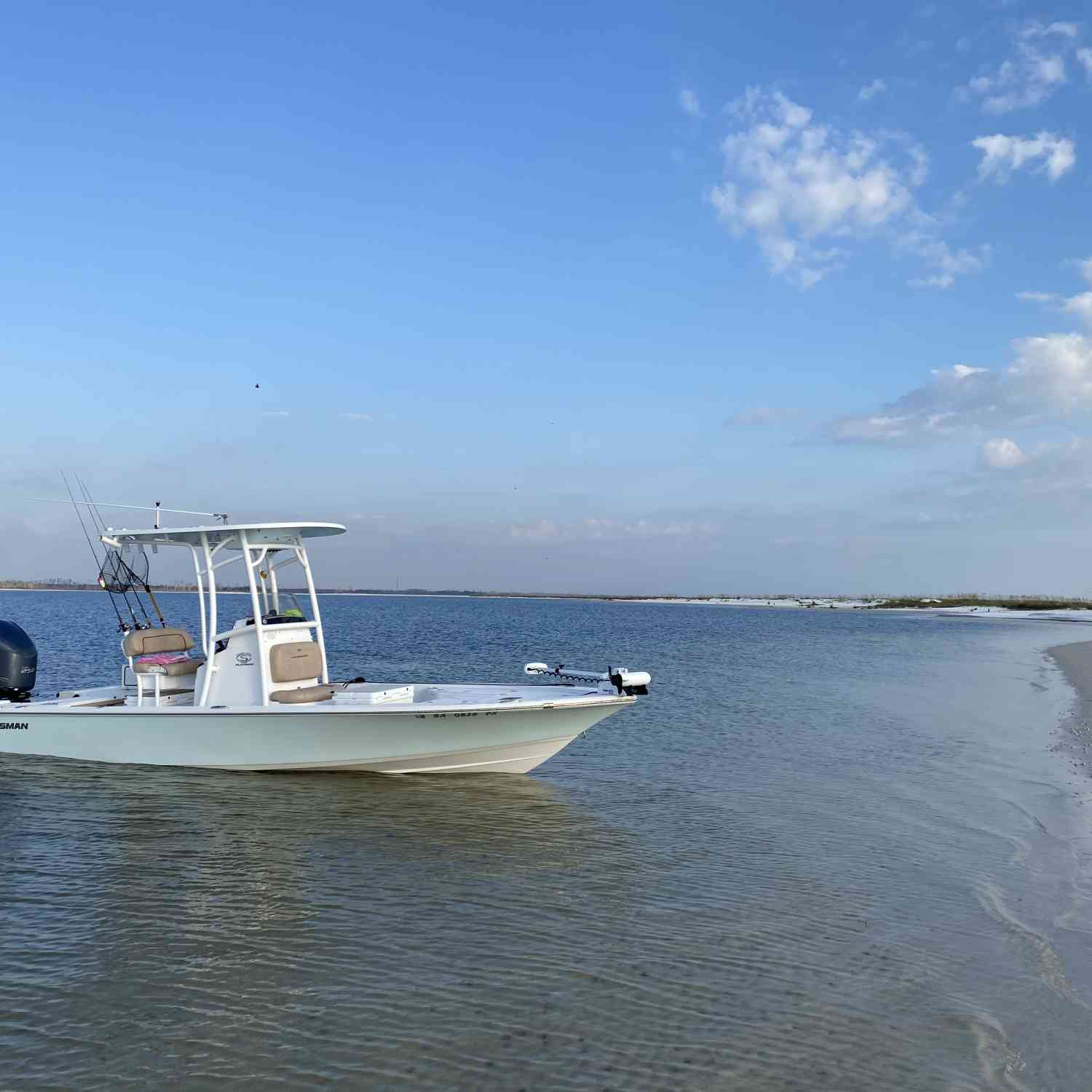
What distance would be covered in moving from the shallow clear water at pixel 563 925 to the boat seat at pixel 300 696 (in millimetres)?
1148

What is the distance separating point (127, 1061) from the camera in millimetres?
5441

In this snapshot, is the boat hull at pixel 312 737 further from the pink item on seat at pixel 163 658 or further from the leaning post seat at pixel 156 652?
the pink item on seat at pixel 163 658

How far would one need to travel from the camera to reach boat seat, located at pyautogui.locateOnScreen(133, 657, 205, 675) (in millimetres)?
14039

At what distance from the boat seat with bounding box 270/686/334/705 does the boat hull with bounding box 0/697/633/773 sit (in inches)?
18.0

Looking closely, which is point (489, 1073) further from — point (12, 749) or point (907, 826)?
point (12, 749)

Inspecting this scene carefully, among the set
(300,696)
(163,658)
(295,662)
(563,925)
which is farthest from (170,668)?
(563,925)

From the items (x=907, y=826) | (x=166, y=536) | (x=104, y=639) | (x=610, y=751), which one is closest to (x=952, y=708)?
(x=610, y=751)

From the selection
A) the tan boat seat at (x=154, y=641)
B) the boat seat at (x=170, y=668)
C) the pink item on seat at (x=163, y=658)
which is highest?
the tan boat seat at (x=154, y=641)

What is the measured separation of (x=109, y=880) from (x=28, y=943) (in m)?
1.63

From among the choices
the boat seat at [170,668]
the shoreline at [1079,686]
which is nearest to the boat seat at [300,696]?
the boat seat at [170,668]

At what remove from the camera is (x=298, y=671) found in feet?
44.7

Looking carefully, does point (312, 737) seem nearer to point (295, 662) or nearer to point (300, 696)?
point (300, 696)

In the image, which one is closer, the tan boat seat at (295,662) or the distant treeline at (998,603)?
the tan boat seat at (295,662)

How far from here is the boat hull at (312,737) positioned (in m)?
12.7
